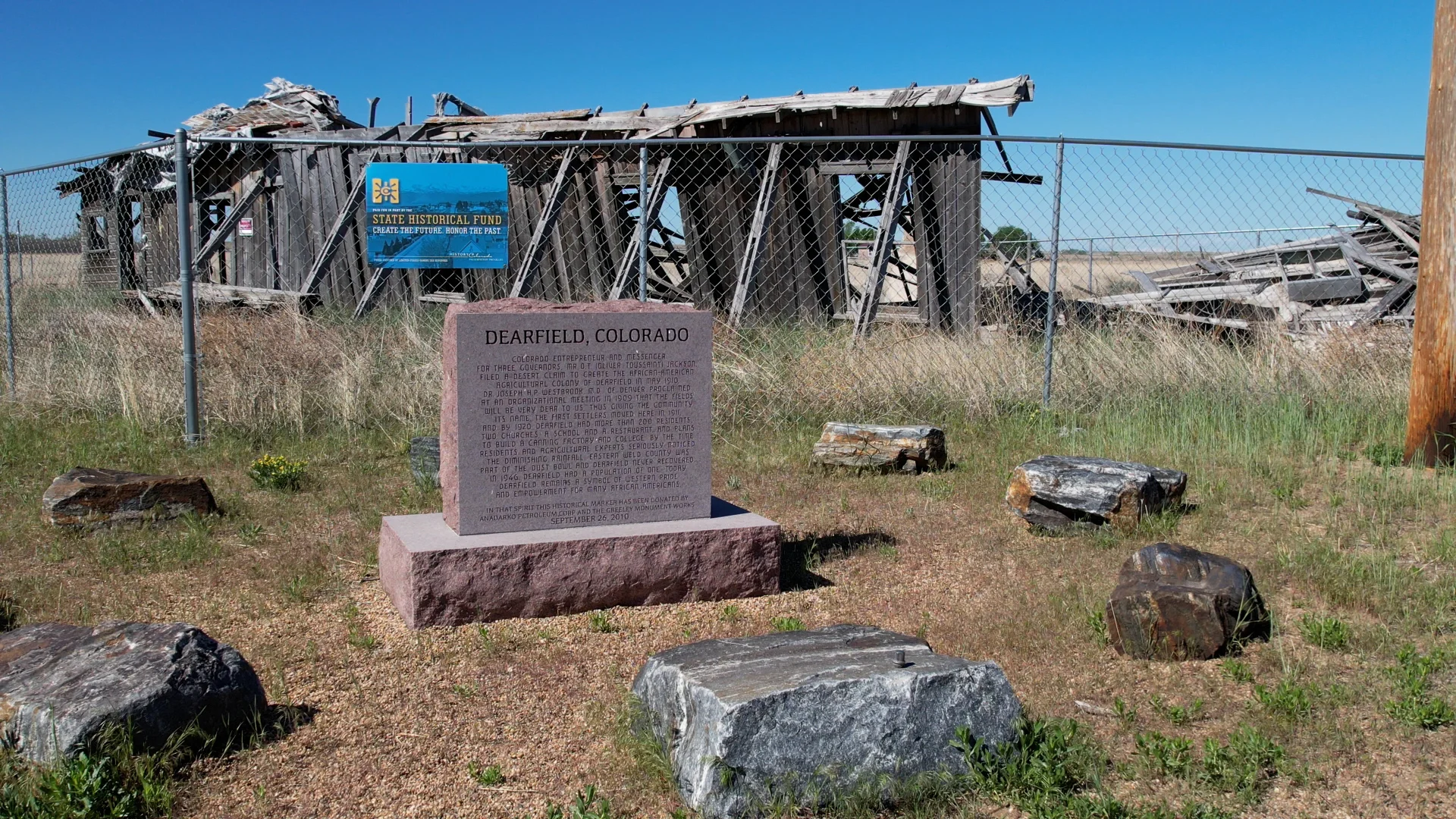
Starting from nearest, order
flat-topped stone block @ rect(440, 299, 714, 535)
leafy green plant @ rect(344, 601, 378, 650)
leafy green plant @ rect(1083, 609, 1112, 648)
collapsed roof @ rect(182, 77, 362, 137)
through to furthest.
Result: leafy green plant @ rect(1083, 609, 1112, 648) < leafy green plant @ rect(344, 601, 378, 650) < flat-topped stone block @ rect(440, 299, 714, 535) < collapsed roof @ rect(182, 77, 362, 137)

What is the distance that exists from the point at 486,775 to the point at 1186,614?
2.56 meters

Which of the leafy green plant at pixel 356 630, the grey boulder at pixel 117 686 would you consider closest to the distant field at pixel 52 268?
the leafy green plant at pixel 356 630

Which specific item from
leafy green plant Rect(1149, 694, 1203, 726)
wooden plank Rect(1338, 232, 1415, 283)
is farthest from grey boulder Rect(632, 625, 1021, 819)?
wooden plank Rect(1338, 232, 1415, 283)

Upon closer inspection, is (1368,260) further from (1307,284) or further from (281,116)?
(281,116)

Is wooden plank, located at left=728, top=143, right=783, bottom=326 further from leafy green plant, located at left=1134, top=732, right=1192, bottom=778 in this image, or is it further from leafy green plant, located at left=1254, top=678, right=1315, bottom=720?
leafy green plant, located at left=1134, top=732, right=1192, bottom=778

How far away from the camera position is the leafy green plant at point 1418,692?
3.53 m

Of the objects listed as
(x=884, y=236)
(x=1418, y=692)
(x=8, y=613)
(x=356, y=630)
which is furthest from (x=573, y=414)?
(x=884, y=236)

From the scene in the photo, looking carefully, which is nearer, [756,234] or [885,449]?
[885,449]

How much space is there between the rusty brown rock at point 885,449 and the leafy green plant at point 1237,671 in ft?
11.6

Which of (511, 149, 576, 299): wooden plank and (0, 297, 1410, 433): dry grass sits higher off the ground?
(511, 149, 576, 299): wooden plank

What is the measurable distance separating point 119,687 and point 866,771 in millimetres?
2174

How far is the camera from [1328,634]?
4277 mm

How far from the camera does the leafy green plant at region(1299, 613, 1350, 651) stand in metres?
4.27

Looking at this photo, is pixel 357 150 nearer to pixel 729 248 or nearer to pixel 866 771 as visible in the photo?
pixel 729 248
